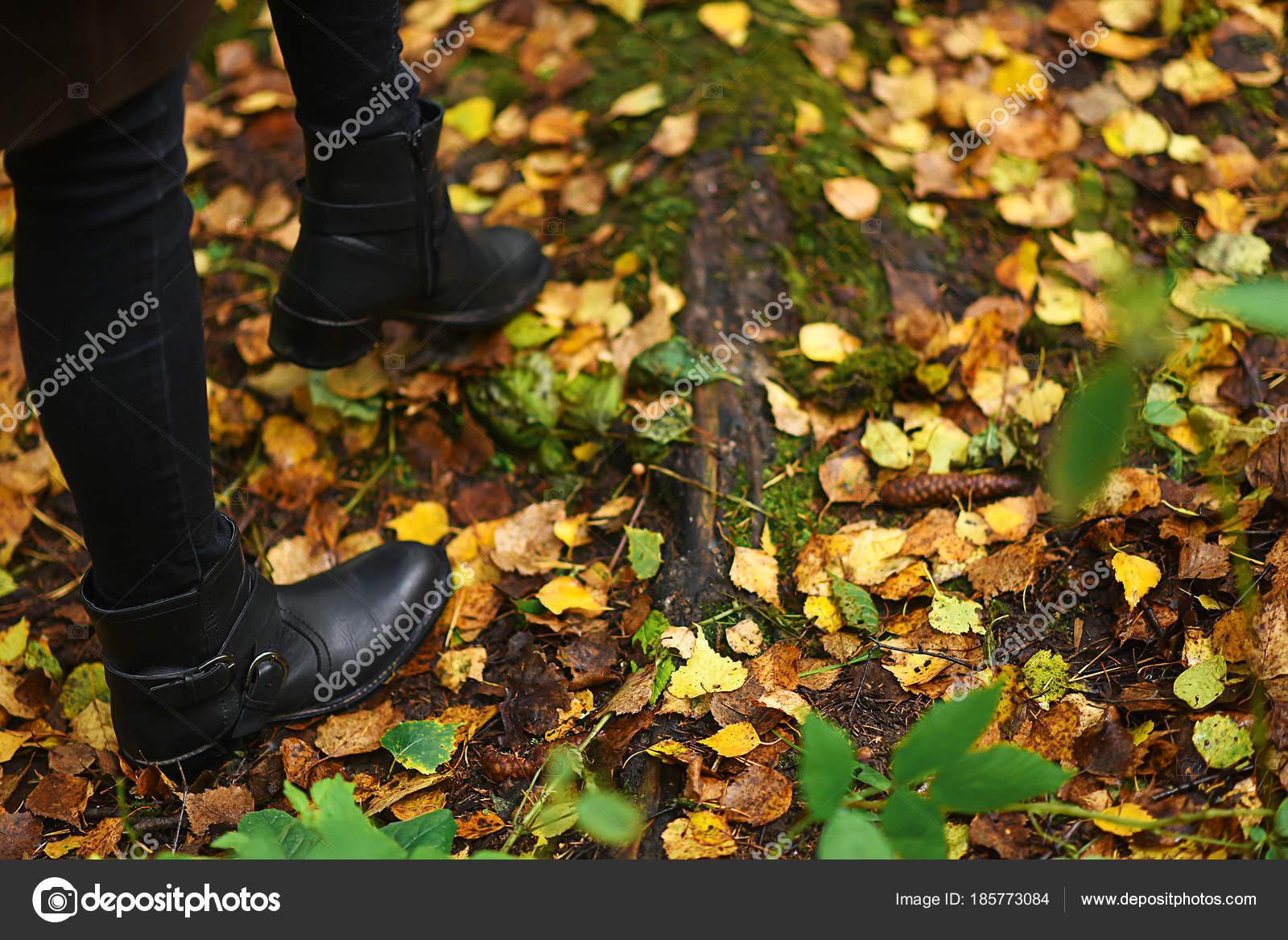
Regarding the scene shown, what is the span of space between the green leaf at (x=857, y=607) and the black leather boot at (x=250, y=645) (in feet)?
2.44

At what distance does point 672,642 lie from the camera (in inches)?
60.3

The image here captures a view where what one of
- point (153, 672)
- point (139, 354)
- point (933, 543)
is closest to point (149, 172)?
point (139, 354)

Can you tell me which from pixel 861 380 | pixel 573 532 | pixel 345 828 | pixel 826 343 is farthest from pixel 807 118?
pixel 345 828

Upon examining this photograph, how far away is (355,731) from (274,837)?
0.36 meters

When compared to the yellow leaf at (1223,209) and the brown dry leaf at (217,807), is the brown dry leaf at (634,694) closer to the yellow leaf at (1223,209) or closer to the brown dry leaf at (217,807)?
the brown dry leaf at (217,807)

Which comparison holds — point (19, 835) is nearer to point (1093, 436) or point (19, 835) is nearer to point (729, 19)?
point (1093, 436)

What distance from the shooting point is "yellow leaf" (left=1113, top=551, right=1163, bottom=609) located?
146cm

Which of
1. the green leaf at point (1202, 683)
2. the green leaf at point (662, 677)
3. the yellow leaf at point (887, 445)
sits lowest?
the green leaf at point (1202, 683)

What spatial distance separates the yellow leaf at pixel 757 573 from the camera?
62.8 inches

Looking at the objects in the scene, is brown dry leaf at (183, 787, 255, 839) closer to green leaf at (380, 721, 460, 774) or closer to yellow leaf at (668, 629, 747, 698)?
green leaf at (380, 721, 460, 774)

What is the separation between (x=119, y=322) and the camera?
44.7 inches

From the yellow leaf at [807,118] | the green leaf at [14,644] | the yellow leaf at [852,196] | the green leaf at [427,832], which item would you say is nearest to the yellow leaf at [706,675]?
the green leaf at [427,832]

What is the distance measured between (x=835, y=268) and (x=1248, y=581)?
41.2 inches

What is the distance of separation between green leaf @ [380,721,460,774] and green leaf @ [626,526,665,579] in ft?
1.42
